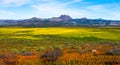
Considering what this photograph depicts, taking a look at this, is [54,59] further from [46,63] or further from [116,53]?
[116,53]

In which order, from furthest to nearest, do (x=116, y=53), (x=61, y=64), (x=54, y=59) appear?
(x=116, y=53), (x=54, y=59), (x=61, y=64)

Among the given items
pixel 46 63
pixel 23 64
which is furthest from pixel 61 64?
pixel 23 64

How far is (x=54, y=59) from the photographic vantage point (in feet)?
85.8

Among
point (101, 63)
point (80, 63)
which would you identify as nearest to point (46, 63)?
point (80, 63)

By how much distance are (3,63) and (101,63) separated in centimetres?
819

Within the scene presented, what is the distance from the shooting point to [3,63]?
2372 cm

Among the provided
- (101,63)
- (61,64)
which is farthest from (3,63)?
(101,63)

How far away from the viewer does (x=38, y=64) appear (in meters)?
23.8

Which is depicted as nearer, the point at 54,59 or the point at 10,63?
the point at 10,63

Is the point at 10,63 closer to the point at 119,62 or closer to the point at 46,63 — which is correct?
the point at 46,63

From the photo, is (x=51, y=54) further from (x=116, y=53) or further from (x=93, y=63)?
(x=116, y=53)

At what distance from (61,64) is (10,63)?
424 centimetres

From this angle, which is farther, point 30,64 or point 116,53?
point 116,53

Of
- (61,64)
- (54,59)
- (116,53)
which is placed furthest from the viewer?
(116,53)
